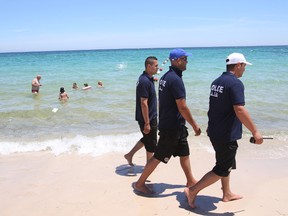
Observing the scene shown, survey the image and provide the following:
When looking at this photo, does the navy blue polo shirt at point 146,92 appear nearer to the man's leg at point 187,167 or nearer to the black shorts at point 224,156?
the man's leg at point 187,167

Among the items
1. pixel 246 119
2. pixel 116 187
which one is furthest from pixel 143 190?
pixel 246 119

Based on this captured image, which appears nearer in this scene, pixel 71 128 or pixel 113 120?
pixel 71 128

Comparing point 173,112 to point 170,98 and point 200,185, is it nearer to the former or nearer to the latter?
point 170,98

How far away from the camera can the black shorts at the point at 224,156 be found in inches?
147

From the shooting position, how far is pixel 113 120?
9688 mm

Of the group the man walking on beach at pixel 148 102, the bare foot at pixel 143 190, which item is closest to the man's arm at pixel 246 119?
the man walking on beach at pixel 148 102

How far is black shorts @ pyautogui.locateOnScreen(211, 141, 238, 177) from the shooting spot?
147 inches

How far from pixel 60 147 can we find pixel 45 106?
621 centimetres

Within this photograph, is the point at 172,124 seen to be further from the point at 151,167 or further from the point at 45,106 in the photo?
the point at 45,106

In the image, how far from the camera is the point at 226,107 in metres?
3.66

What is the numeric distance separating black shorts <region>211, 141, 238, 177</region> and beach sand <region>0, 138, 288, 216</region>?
56 centimetres

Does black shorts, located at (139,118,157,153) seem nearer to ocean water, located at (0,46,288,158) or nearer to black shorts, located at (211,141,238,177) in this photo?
black shorts, located at (211,141,238,177)

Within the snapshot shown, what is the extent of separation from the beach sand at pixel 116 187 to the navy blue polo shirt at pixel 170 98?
1.02 meters


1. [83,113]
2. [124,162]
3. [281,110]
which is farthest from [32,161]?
[281,110]
